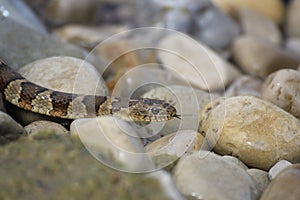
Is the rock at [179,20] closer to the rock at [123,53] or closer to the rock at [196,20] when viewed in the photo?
the rock at [196,20]

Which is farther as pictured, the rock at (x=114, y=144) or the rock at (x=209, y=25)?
the rock at (x=209, y=25)

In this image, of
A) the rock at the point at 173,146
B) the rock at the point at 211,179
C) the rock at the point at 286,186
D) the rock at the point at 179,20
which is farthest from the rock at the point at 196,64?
the rock at the point at 286,186

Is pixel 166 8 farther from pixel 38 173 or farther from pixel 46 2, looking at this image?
pixel 38 173

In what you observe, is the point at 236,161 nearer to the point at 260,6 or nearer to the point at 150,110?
the point at 150,110

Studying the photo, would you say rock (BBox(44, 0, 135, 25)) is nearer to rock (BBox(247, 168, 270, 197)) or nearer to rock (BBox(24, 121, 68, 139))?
rock (BBox(24, 121, 68, 139))

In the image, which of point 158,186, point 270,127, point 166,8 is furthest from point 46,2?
point 158,186

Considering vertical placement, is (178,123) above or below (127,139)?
below

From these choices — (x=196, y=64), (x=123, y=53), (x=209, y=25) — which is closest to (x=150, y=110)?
(x=196, y=64)
